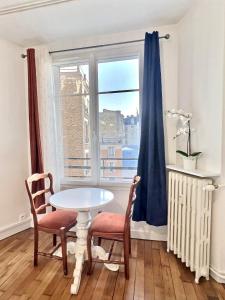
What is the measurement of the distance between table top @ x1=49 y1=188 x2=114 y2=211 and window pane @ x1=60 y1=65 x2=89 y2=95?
1.38 metres

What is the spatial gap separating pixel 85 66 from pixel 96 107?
0.59 m

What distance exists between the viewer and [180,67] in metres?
2.44

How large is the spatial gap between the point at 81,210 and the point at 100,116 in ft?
4.60

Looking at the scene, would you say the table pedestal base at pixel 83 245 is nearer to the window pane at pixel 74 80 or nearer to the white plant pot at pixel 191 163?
the white plant pot at pixel 191 163

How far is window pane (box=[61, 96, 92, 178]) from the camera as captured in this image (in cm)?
290

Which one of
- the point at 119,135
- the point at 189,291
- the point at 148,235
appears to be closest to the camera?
the point at 189,291

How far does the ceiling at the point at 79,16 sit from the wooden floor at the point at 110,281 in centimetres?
261

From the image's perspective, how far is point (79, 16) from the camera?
2.29 meters

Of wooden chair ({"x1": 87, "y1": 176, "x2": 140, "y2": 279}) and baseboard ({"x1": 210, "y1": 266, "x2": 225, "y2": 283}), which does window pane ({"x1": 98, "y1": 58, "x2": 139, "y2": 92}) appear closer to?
wooden chair ({"x1": 87, "y1": 176, "x2": 140, "y2": 279})

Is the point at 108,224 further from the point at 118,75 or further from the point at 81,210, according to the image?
the point at 118,75

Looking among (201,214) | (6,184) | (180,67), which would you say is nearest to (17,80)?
(6,184)

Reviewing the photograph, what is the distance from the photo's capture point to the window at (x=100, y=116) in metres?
2.75

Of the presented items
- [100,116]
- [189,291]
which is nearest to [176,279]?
[189,291]

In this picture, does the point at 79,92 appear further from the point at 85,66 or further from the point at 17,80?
the point at 17,80
